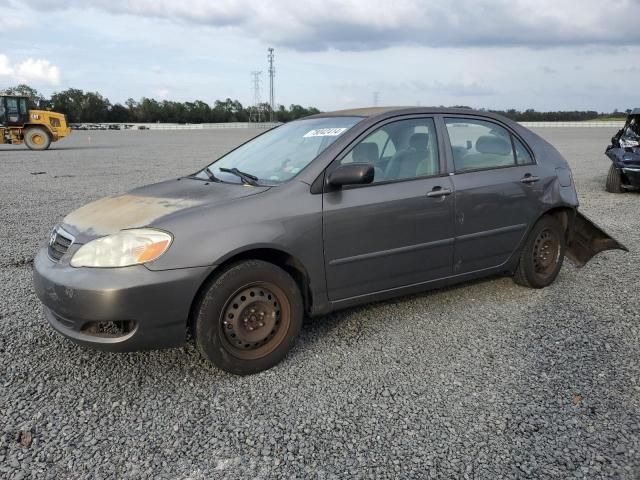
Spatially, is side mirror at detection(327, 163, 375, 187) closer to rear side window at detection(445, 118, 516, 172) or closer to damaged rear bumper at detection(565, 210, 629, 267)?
rear side window at detection(445, 118, 516, 172)

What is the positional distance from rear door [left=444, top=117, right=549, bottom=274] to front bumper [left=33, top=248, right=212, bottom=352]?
214cm

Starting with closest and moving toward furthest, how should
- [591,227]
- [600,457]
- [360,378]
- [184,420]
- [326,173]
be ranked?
[600,457] < [184,420] < [360,378] < [326,173] < [591,227]

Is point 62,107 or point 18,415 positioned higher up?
point 62,107

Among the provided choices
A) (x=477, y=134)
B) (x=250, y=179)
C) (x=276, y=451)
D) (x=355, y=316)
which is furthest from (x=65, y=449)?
(x=477, y=134)

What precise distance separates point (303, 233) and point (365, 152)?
842 mm

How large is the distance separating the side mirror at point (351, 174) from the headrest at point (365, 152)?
0.31 meters

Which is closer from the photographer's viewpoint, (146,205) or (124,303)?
(124,303)

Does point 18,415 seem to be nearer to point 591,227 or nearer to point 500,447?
point 500,447

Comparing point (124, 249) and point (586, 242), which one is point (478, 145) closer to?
point (586, 242)

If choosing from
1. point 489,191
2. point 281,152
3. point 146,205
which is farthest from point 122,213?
point 489,191

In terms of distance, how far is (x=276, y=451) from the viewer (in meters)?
2.69

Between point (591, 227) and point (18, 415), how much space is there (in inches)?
195

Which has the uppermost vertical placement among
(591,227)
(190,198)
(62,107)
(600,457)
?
(62,107)

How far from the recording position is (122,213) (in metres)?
3.48
